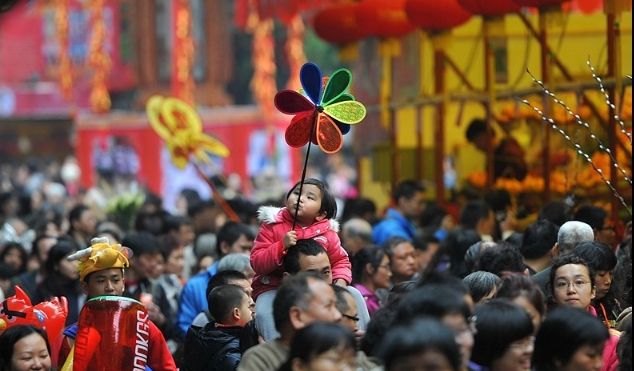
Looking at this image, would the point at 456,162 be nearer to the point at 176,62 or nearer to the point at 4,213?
the point at 4,213

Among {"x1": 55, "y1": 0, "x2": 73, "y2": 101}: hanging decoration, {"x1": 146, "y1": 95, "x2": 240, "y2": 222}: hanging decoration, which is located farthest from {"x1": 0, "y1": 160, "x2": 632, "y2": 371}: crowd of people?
{"x1": 55, "y1": 0, "x2": 73, "y2": 101}: hanging decoration

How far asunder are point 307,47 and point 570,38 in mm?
23320

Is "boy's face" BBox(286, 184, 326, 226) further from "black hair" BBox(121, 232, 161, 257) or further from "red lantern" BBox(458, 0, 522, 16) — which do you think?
"red lantern" BBox(458, 0, 522, 16)

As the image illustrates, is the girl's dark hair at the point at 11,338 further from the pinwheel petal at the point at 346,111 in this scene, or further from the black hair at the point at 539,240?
the black hair at the point at 539,240

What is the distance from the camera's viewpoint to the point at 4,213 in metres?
17.6

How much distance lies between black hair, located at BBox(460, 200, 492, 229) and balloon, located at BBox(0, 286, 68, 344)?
4.47m

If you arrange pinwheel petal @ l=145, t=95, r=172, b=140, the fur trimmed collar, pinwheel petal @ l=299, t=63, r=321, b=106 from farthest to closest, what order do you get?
pinwheel petal @ l=145, t=95, r=172, b=140, the fur trimmed collar, pinwheel petal @ l=299, t=63, r=321, b=106

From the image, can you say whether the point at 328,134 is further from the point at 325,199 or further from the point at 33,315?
the point at 33,315

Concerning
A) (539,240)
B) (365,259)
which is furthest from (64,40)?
(539,240)

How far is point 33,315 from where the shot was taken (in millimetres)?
6992

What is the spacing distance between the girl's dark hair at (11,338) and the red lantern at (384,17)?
853cm

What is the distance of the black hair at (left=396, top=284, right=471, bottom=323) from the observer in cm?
514

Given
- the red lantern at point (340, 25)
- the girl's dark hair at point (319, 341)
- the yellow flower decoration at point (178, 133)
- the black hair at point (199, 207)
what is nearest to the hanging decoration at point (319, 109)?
the girl's dark hair at point (319, 341)

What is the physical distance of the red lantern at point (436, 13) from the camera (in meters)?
12.7
